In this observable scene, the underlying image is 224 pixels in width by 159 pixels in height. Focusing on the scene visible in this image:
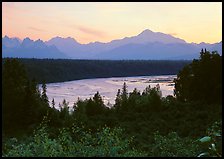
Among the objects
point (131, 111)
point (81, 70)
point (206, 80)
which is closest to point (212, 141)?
point (131, 111)

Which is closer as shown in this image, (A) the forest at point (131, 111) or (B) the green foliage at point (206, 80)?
(A) the forest at point (131, 111)

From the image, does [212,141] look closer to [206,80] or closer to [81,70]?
[206,80]

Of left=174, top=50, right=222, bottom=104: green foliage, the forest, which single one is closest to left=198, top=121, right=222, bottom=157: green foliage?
the forest

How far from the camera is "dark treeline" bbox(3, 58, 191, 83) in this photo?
8875 centimetres

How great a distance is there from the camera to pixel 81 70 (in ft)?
354

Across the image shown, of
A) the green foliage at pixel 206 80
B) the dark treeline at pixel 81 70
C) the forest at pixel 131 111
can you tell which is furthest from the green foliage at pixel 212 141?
the dark treeline at pixel 81 70

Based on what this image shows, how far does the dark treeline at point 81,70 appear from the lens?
88.8 m

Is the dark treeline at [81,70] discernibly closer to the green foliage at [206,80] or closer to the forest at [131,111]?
the forest at [131,111]

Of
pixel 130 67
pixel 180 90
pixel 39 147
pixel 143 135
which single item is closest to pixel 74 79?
pixel 130 67

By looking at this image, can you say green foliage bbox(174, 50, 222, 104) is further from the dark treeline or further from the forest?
the dark treeline

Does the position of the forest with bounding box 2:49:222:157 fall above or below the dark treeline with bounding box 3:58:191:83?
below

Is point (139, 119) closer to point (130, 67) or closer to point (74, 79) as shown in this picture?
point (74, 79)

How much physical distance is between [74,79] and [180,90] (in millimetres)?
66640

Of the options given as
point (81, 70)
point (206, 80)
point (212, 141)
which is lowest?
point (212, 141)
